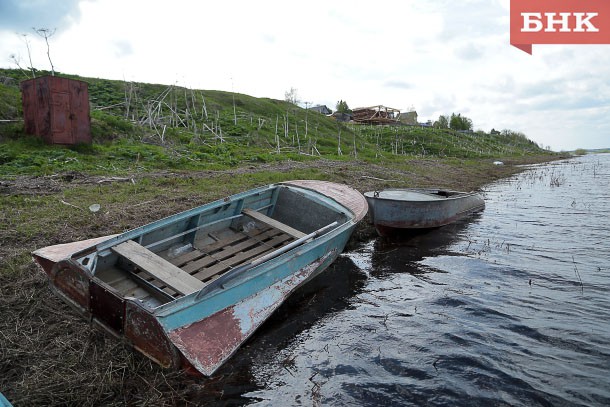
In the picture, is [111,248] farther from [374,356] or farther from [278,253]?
[374,356]

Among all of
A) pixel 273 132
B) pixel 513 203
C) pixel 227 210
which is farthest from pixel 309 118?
pixel 227 210

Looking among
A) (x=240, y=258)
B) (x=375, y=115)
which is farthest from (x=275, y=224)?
(x=375, y=115)

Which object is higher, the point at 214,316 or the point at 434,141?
the point at 434,141

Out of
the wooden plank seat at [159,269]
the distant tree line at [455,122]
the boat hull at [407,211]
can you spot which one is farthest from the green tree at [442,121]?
the wooden plank seat at [159,269]

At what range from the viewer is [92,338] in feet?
14.1

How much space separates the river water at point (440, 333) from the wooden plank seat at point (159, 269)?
97 cm

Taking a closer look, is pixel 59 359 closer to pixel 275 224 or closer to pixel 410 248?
pixel 275 224

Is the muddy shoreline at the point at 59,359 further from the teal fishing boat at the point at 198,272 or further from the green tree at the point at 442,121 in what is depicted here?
the green tree at the point at 442,121

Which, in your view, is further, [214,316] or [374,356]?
[374,356]

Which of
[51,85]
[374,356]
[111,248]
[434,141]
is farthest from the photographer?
[434,141]

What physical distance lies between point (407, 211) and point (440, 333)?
14.4 feet

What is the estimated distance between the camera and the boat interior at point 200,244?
484 cm

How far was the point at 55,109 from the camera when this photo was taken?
13258 mm

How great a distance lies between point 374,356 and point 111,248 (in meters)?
3.45
